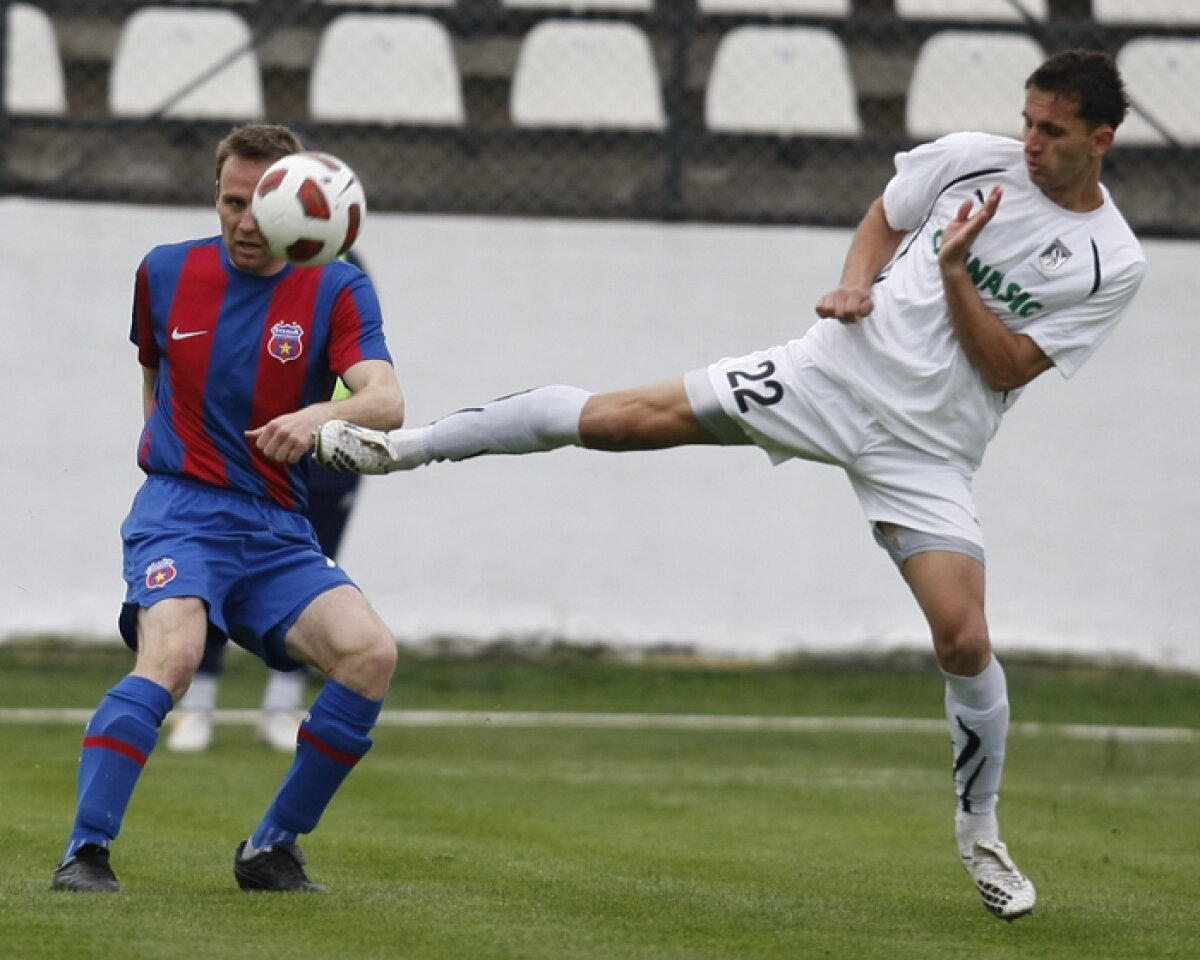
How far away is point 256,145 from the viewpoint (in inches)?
202

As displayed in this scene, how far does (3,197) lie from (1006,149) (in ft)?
26.5

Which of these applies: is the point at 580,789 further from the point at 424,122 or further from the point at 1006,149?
the point at 424,122

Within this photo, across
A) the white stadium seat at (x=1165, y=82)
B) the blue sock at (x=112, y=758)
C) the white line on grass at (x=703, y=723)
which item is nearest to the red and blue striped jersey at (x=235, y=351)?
the blue sock at (x=112, y=758)

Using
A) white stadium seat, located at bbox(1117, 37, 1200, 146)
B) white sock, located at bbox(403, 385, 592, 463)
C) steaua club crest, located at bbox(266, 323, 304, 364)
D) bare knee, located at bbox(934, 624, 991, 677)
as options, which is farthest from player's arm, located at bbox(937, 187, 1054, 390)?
white stadium seat, located at bbox(1117, 37, 1200, 146)

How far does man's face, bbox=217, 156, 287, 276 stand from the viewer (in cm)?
511

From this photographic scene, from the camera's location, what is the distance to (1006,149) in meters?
5.48

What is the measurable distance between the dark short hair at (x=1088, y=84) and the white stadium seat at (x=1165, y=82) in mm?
7930

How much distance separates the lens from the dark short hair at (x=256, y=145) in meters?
5.14

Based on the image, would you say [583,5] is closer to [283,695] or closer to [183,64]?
[183,64]

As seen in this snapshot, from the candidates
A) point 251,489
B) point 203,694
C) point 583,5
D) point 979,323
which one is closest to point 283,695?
point 203,694

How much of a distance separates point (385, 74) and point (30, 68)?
2271 millimetres

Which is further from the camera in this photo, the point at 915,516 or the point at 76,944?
the point at 915,516

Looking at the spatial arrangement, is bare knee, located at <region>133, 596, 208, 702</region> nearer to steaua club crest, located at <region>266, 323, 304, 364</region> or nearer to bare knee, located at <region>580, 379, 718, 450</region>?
steaua club crest, located at <region>266, 323, 304, 364</region>

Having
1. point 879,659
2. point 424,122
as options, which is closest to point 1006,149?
point 879,659
